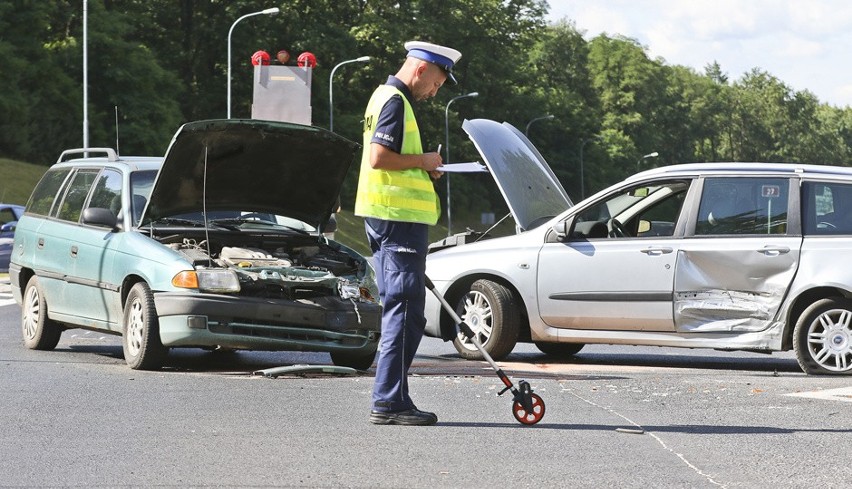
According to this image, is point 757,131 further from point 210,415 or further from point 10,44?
point 210,415

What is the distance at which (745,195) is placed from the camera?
11.2 metres

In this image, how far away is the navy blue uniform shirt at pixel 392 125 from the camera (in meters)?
7.41

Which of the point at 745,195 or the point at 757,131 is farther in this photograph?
the point at 757,131

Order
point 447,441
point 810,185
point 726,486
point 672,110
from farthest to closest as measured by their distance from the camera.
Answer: point 672,110
point 810,185
point 447,441
point 726,486

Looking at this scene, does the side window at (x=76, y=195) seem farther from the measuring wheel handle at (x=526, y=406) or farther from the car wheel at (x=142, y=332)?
the measuring wheel handle at (x=526, y=406)

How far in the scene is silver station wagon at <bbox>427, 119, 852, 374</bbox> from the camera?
35.5 ft

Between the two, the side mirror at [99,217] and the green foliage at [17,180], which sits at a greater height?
the green foliage at [17,180]

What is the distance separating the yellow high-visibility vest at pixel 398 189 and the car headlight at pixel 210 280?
276 centimetres

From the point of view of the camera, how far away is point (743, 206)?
36.8 feet

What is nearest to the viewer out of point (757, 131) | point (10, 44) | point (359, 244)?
point (10, 44)

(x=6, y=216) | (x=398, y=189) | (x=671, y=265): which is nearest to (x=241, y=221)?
(x=671, y=265)

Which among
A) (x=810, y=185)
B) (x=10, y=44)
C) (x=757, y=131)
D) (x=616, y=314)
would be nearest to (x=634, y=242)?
(x=616, y=314)

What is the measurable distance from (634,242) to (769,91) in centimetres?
12763

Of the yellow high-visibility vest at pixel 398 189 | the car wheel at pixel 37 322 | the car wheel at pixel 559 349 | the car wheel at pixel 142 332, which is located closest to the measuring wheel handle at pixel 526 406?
the yellow high-visibility vest at pixel 398 189
